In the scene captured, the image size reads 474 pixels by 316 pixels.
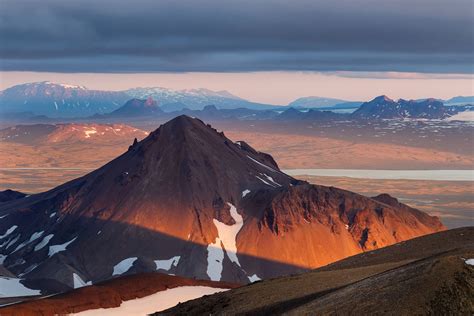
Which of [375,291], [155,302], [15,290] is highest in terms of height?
[375,291]

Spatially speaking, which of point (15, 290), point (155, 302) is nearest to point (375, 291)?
point (155, 302)

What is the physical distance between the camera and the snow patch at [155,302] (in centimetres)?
11744

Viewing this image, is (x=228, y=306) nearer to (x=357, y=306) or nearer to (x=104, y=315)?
(x=357, y=306)

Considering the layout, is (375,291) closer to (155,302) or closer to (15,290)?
(155,302)

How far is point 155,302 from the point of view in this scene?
4835 inches

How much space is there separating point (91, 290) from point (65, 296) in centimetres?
437

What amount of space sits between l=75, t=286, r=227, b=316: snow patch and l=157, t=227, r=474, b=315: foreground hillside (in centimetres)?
2743

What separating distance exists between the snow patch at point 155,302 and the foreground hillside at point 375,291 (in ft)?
90.0

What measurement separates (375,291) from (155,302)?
207 ft

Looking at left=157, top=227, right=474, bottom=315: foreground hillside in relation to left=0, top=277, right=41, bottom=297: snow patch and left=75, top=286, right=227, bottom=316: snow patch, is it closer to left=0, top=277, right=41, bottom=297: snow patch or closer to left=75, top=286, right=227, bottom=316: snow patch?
left=75, top=286, right=227, bottom=316: snow patch

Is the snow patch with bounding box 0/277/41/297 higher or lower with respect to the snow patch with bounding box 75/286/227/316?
lower

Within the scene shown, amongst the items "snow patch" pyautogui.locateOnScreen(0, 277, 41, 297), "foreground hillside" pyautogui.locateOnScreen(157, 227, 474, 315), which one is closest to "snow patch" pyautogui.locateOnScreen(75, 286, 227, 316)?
"foreground hillside" pyautogui.locateOnScreen(157, 227, 474, 315)

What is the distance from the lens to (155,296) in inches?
5025

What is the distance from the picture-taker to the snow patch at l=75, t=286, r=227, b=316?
385 ft
